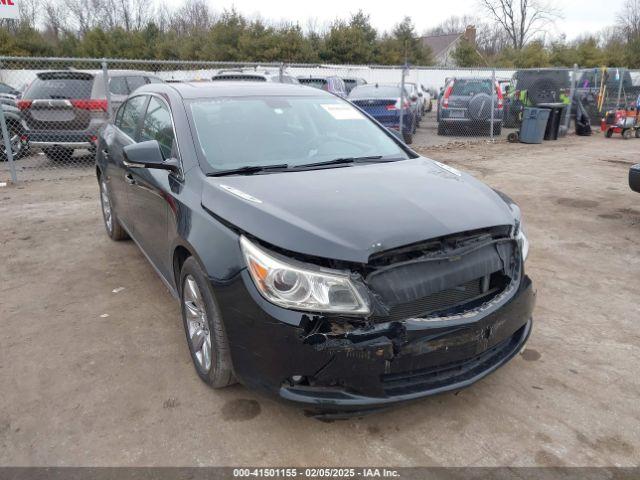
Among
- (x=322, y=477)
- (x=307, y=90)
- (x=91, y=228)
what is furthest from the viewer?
(x=91, y=228)

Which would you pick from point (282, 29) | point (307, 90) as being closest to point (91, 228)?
point (307, 90)

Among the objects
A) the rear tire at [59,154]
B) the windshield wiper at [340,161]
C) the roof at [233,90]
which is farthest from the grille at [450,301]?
the rear tire at [59,154]

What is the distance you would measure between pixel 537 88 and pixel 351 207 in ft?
51.4

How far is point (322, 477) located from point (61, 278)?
338cm

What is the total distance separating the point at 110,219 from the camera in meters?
5.50

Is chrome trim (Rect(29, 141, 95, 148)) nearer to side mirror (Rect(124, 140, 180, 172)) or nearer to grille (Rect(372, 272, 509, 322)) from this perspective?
side mirror (Rect(124, 140, 180, 172))

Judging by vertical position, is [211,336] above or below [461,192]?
below

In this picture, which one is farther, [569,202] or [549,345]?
[569,202]

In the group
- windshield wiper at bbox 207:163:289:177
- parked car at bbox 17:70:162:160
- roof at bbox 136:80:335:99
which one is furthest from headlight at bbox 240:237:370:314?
parked car at bbox 17:70:162:160

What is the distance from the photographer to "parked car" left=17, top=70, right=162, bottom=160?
30.0ft

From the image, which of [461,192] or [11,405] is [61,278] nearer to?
[11,405]

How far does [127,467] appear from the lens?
2365mm

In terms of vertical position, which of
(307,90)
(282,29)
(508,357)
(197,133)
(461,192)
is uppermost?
(282,29)

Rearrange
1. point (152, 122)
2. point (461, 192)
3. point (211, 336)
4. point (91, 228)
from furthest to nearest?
point (91, 228) → point (152, 122) → point (461, 192) → point (211, 336)
